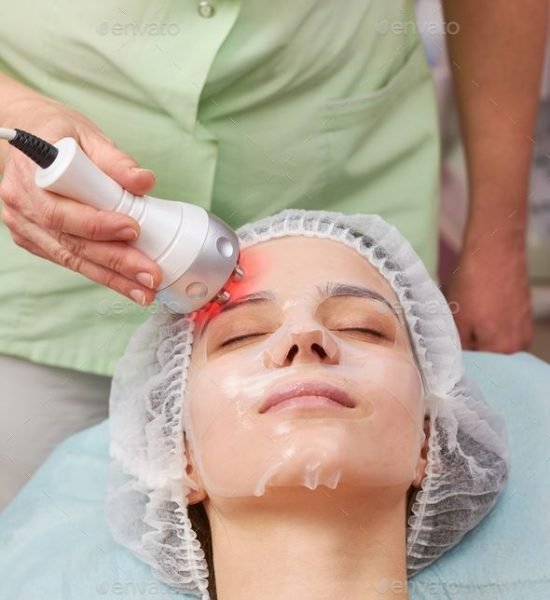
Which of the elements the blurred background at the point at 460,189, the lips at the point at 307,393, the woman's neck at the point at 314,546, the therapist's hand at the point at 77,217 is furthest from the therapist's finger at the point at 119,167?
the blurred background at the point at 460,189

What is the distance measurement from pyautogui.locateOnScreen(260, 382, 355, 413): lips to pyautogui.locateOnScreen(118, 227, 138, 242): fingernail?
28cm

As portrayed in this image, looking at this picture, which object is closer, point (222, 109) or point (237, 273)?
point (237, 273)

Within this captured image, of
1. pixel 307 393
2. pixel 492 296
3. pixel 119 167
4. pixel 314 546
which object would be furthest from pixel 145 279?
pixel 492 296

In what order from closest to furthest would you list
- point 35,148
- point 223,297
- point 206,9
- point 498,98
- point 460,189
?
point 35,148
point 223,297
point 206,9
point 498,98
point 460,189

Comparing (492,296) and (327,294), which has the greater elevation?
(327,294)

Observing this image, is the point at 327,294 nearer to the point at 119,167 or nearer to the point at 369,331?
the point at 369,331

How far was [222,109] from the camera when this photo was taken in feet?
5.67

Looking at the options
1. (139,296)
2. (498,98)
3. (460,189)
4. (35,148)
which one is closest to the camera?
(35,148)

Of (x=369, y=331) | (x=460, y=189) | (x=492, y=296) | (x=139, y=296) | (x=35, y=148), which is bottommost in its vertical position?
(x=460, y=189)

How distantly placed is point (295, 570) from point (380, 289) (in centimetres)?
46

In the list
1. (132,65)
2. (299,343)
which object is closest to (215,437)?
(299,343)

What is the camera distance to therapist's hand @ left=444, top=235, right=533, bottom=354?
200cm

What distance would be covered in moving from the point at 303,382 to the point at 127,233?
0.30 m

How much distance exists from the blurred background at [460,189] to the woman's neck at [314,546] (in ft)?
5.71
